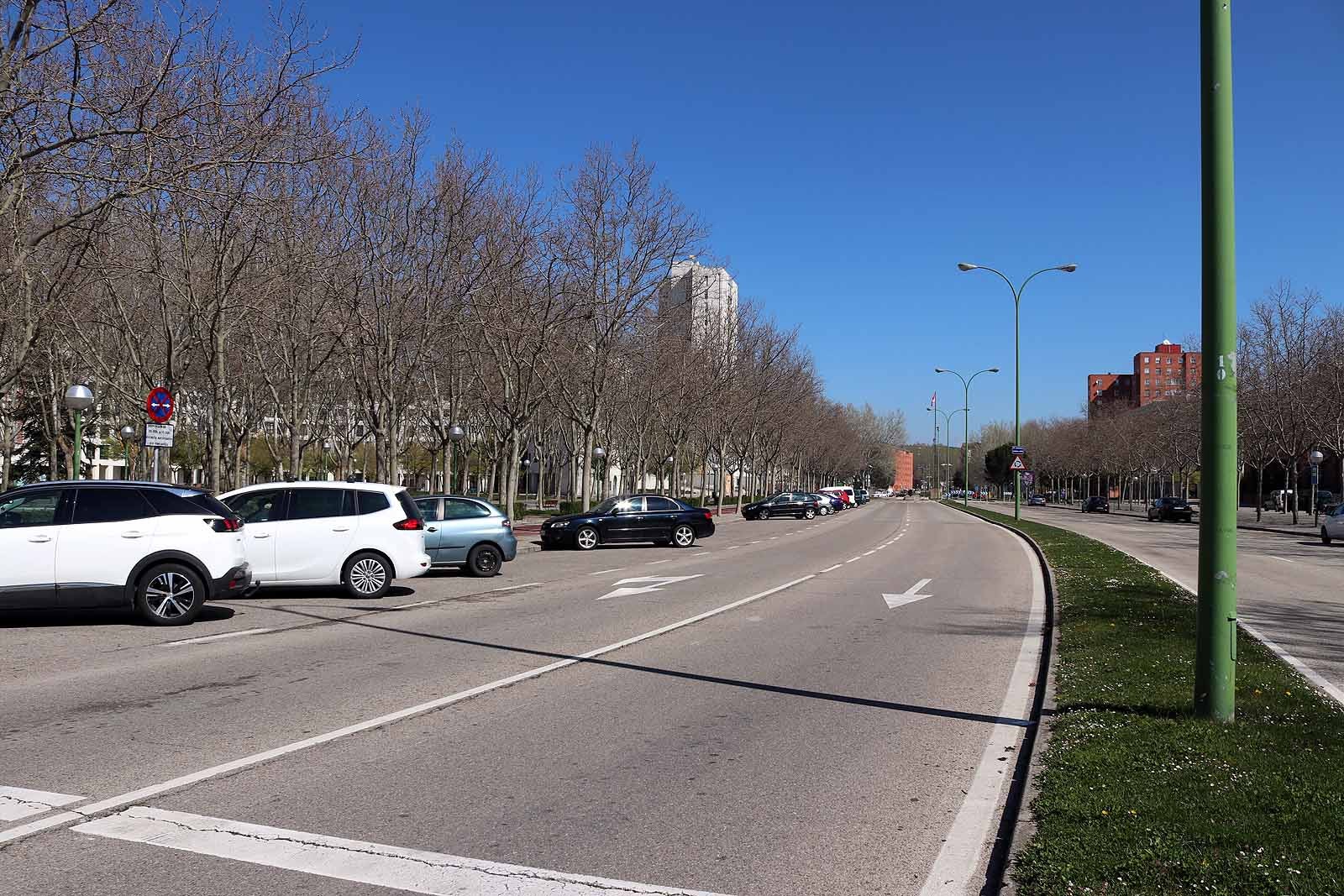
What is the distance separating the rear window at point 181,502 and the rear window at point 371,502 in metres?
3.10

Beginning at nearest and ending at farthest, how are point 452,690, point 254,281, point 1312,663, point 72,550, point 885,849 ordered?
point 885,849
point 452,690
point 1312,663
point 72,550
point 254,281

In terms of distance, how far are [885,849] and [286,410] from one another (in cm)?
5133

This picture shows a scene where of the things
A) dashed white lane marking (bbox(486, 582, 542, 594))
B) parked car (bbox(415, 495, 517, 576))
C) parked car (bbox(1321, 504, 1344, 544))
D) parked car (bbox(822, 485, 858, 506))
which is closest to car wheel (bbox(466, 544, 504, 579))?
parked car (bbox(415, 495, 517, 576))

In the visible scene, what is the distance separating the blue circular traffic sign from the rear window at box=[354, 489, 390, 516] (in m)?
5.59

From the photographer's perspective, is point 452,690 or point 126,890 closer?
point 126,890

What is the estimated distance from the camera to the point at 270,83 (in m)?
18.0

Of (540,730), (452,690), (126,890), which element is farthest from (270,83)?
(126,890)

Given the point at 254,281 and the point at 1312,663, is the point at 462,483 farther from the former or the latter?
the point at 1312,663

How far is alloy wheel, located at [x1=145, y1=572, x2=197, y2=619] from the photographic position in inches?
472

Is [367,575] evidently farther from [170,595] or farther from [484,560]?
[484,560]

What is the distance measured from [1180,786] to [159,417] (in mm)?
18333

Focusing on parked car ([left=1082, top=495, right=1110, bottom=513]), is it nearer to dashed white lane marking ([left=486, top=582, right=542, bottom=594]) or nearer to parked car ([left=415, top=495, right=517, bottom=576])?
parked car ([left=415, top=495, right=517, bottom=576])

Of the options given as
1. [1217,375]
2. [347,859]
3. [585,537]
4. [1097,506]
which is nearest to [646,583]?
[585,537]

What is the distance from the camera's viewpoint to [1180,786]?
5387 millimetres
